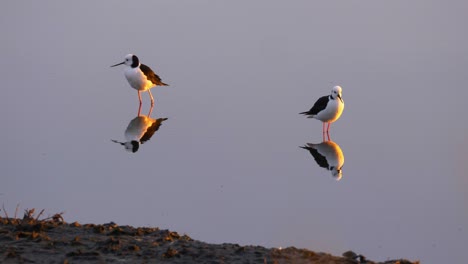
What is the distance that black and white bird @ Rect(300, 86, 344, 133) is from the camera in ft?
36.5

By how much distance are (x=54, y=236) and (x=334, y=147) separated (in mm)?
5307

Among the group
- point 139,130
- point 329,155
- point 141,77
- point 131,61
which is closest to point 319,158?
point 329,155

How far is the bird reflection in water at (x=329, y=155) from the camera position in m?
8.80

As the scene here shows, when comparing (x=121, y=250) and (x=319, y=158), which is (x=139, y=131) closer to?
(x=319, y=158)

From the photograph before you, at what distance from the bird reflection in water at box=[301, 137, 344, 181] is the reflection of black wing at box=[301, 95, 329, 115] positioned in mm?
810

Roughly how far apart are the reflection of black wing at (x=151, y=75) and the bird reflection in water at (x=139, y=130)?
196 cm

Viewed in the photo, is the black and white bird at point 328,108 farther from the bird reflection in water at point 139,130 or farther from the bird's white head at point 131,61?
the bird's white head at point 131,61

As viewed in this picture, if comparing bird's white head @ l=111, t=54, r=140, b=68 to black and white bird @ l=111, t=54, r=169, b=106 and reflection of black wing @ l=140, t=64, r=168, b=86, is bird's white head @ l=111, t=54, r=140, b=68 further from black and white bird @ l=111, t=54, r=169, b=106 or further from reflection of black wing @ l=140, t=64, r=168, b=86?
reflection of black wing @ l=140, t=64, r=168, b=86

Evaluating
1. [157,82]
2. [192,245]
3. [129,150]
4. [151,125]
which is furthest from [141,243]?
[157,82]

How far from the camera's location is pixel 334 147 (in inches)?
391

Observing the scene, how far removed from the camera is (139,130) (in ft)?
36.3

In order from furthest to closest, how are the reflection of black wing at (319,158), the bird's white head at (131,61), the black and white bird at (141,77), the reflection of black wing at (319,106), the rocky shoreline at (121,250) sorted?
the bird's white head at (131,61)
the black and white bird at (141,77)
the reflection of black wing at (319,106)
the reflection of black wing at (319,158)
the rocky shoreline at (121,250)

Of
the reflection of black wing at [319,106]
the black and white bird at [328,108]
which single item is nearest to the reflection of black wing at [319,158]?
the black and white bird at [328,108]

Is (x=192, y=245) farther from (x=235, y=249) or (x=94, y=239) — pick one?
(x=94, y=239)
